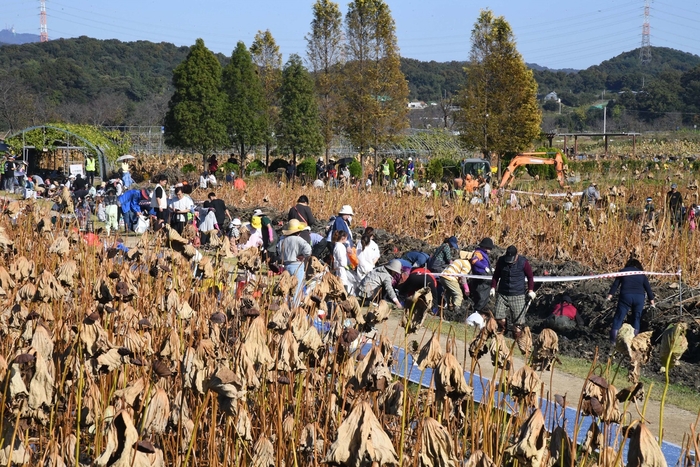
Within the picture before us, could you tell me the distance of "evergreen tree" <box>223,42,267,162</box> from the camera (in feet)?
110

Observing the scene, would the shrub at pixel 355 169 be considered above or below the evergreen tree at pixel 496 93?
below


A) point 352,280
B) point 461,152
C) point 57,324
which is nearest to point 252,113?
point 461,152

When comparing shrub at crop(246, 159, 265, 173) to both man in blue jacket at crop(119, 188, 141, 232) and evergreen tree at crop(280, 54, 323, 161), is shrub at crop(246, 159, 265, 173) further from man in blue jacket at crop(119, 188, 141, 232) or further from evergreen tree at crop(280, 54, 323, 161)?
man in blue jacket at crop(119, 188, 141, 232)

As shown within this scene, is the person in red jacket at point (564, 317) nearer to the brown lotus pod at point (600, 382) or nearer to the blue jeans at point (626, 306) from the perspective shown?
the blue jeans at point (626, 306)

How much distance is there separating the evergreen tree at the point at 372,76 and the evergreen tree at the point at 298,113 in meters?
2.52

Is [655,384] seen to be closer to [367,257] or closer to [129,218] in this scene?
[367,257]

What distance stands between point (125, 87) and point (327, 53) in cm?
4948

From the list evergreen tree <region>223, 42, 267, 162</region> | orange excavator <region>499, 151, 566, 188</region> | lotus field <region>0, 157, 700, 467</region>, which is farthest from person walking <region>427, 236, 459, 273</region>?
evergreen tree <region>223, 42, 267, 162</region>

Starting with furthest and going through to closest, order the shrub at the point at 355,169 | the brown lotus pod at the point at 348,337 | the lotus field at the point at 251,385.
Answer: the shrub at the point at 355,169, the brown lotus pod at the point at 348,337, the lotus field at the point at 251,385

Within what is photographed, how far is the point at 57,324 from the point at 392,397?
185cm

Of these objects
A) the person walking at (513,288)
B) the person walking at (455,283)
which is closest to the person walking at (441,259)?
the person walking at (455,283)

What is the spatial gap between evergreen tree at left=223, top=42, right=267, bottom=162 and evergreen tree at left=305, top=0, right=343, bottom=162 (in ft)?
10.4

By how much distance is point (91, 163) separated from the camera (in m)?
27.8

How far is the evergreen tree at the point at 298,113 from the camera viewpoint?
3394 cm
